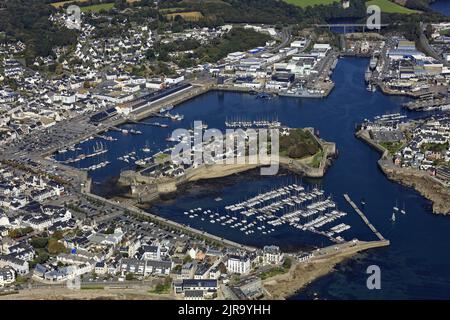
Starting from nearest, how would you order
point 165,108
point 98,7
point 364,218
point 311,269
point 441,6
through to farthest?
point 311,269 < point 364,218 < point 165,108 < point 98,7 < point 441,6

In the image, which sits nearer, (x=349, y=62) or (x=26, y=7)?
(x=349, y=62)

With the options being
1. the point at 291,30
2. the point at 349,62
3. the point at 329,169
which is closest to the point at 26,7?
the point at 291,30

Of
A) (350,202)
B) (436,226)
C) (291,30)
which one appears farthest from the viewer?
(291,30)

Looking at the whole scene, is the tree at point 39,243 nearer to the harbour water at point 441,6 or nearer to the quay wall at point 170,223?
the quay wall at point 170,223

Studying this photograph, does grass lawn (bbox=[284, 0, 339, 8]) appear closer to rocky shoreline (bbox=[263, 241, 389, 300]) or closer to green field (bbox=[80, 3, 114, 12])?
green field (bbox=[80, 3, 114, 12])

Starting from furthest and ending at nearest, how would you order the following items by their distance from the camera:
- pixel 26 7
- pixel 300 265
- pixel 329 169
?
pixel 26 7, pixel 329 169, pixel 300 265

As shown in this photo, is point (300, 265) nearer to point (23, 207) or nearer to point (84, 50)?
point (23, 207)

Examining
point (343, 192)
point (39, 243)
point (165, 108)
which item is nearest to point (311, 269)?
point (343, 192)

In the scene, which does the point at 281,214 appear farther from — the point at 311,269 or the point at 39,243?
the point at 39,243

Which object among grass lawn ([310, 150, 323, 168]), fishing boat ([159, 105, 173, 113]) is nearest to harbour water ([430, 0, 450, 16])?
fishing boat ([159, 105, 173, 113])
